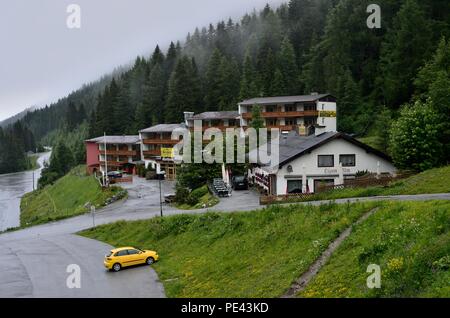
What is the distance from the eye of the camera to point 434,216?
56.8 ft

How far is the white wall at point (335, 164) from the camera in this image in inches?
1671

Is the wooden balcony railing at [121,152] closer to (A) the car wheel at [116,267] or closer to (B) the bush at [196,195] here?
(B) the bush at [196,195]

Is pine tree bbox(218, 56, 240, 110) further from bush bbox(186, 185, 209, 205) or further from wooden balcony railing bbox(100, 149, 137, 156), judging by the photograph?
bush bbox(186, 185, 209, 205)

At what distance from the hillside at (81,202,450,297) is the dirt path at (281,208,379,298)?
0.72 ft

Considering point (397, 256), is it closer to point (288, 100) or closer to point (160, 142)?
point (288, 100)

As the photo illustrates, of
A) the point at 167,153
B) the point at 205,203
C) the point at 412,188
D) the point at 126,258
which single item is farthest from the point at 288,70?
the point at 126,258

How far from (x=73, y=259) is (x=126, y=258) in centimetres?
601

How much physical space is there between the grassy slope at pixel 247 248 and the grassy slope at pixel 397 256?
5.07ft

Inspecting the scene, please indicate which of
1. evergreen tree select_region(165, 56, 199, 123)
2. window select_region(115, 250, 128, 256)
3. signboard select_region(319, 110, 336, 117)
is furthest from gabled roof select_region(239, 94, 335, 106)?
window select_region(115, 250, 128, 256)

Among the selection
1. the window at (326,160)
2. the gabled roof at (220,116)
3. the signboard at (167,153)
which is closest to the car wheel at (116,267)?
the window at (326,160)

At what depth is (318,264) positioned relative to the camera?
18375 mm

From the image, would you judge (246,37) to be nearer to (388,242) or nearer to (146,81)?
(146,81)

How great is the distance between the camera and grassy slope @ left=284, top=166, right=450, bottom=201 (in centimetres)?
2998
